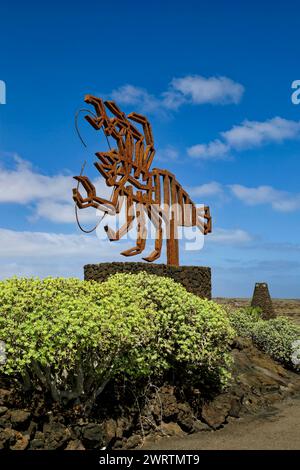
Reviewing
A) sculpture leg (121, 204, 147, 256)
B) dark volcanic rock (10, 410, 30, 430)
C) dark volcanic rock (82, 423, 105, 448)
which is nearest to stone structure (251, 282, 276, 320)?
sculpture leg (121, 204, 147, 256)

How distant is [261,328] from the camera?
17.4 metres

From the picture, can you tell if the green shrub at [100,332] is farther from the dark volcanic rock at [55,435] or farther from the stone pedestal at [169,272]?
the stone pedestal at [169,272]

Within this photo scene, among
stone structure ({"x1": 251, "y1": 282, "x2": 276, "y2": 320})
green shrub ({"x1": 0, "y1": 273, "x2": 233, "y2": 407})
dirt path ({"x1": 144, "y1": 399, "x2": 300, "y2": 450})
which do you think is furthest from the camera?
stone structure ({"x1": 251, "y1": 282, "x2": 276, "y2": 320})

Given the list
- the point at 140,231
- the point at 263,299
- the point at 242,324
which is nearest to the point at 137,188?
the point at 140,231

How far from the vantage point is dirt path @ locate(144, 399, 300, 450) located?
930cm

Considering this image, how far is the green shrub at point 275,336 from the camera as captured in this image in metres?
16.4

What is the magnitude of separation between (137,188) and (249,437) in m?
8.65

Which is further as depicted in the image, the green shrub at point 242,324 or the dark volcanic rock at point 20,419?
the green shrub at point 242,324

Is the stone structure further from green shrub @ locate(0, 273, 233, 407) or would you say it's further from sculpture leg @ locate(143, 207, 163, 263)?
green shrub @ locate(0, 273, 233, 407)

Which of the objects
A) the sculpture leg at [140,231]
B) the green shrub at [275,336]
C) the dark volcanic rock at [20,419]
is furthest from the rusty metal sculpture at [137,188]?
the dark volcanic rock at [20,419]

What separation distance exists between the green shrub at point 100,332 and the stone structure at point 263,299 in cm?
1359

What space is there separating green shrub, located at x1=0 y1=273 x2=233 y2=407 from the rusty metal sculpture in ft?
13.6
